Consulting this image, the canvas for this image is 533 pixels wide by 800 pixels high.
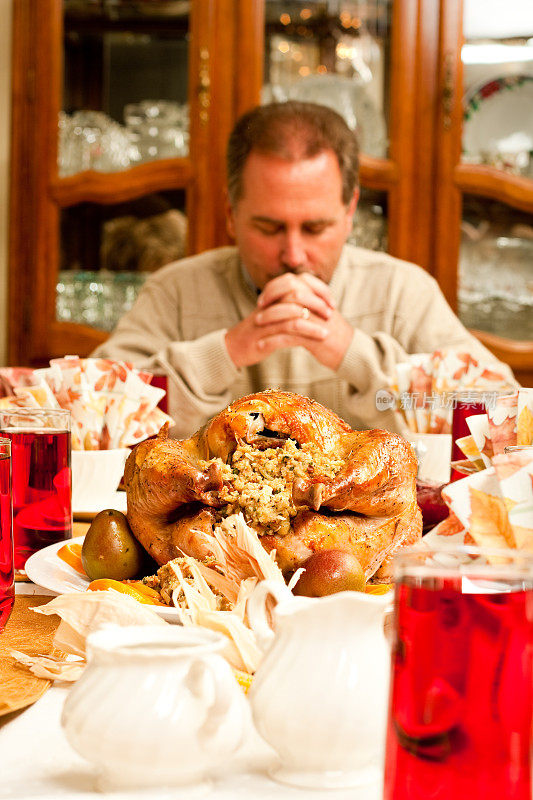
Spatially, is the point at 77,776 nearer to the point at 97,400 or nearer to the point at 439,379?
the point at 97,400

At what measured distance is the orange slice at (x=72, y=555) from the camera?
946mm

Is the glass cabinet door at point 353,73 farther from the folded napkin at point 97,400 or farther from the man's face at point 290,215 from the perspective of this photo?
the folded napkin at point 97,400

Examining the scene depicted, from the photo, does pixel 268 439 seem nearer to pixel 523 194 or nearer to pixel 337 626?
pixel 337 626

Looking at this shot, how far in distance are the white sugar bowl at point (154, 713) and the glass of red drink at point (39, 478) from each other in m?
0.56

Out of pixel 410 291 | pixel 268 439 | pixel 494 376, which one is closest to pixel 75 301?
pixel 410 291

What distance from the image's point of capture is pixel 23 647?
760 millimetres

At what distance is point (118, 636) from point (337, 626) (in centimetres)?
11

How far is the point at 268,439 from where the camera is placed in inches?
34.9

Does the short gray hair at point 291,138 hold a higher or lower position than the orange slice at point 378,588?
higher

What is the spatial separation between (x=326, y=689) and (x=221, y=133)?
100 inches

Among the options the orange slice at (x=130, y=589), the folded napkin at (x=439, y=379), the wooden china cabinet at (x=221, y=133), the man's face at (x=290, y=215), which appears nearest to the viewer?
the orange slice at (x=130, y=589)

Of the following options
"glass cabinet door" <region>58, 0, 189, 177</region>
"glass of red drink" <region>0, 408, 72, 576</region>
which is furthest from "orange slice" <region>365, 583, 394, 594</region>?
"glass cabinet door" <region>58, 0, 189, 177</region>

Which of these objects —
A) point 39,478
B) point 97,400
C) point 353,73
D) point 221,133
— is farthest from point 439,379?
point 353,73

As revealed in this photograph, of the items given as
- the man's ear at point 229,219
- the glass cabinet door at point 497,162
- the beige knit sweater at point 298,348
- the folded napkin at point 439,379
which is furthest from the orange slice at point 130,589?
the glass cabinet door at point 497,162
